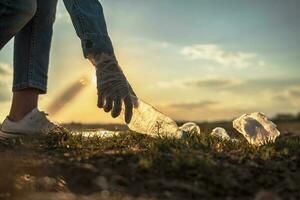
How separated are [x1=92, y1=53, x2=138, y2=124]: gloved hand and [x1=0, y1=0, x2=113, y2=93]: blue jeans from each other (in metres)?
0.10

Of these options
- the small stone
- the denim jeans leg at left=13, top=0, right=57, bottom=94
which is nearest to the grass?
the small stone

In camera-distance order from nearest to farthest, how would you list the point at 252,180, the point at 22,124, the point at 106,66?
the point at 252,180
the point at 106,66
the point at 22,124

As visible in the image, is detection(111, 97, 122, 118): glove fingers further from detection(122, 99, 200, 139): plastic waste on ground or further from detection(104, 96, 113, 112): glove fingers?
detection(122, 99, 200, 139): plastic waste on ground

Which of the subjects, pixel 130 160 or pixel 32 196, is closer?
pixel 32 196

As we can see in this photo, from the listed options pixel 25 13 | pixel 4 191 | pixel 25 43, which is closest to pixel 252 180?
pixel 4 191

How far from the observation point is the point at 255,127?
22.1 feet

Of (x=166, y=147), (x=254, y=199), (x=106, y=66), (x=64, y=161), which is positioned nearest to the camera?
(x=254, y=199)

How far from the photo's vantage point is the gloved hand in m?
5.95

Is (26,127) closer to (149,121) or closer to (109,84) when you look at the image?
(109,84)

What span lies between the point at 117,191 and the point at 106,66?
215 centimetres

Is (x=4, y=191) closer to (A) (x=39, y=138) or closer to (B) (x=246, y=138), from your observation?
(A) (x=39, y=138)

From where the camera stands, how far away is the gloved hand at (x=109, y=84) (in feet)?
19.5

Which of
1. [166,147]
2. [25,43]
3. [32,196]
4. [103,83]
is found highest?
[25,43]

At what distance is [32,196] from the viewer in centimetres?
402
